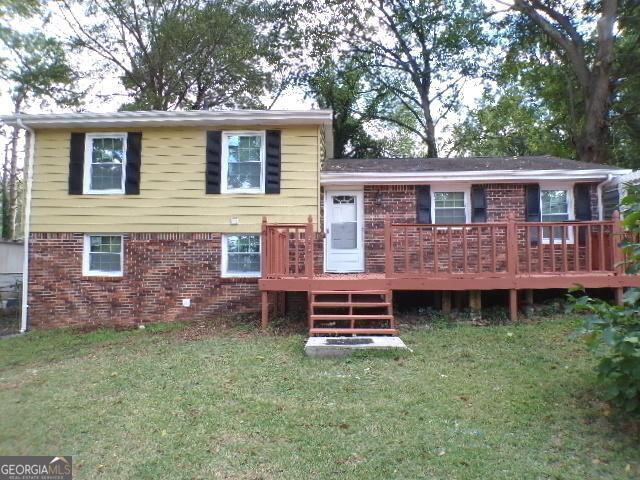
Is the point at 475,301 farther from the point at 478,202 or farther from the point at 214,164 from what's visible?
the point at 214,164

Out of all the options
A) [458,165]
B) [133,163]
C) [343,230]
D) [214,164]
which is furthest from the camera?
[458,165]

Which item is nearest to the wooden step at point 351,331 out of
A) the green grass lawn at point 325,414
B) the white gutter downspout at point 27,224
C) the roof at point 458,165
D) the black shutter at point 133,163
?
the green grass lawn at point 325,414

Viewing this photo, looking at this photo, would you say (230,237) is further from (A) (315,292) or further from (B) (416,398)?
(B) (416,398)

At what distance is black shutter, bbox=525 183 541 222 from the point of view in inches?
376

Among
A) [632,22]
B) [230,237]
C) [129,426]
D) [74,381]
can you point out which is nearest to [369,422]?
[129,426]

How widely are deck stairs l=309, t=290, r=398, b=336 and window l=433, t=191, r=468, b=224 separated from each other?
3.02 meters

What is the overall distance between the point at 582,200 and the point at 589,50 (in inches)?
343

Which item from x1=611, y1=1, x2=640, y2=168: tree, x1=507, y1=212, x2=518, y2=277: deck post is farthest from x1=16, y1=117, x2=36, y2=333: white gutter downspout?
x1=611, y1=1, x2=640, y2=168: tree

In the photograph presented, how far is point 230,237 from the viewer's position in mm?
9242

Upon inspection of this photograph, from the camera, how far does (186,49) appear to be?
1634cm

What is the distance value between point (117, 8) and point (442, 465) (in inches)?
750

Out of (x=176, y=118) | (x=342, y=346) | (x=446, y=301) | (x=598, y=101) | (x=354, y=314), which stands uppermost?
(x=598, y=101)

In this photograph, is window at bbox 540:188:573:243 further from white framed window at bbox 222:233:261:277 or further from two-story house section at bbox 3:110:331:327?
white framed window at bbox 222:233:261:277

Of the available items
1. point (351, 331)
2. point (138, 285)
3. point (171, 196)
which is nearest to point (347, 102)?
point (171, 196)
